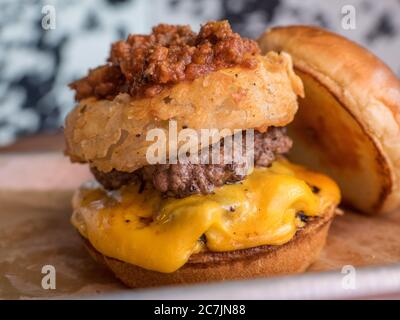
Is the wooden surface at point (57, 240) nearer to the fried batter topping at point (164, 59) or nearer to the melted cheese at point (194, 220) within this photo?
the melted cheese at point (194, 220)

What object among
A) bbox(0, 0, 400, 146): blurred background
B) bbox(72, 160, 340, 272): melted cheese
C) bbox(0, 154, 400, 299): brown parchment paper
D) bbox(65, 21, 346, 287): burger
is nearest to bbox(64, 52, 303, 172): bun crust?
bbox(65, 21, 346, 287): burger

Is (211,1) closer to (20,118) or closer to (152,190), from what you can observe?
(20,118)

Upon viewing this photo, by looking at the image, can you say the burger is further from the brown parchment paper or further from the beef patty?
the brown parchment paper

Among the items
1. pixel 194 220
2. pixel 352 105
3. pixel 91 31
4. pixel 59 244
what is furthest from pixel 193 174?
pixel 91 31

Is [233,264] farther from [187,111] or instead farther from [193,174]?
[187,111]

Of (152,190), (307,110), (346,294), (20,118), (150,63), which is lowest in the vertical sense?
(20,118)

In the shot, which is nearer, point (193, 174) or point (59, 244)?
point (193, 174)
